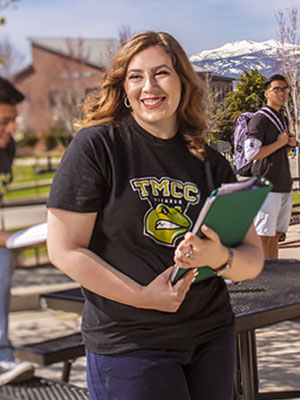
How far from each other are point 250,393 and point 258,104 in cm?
124

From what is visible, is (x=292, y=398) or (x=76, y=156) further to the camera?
(x=292, y=398)

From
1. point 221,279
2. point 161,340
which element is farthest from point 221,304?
point 161,340

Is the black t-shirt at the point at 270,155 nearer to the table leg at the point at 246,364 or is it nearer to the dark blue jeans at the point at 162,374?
the table leg at the point at 246,364

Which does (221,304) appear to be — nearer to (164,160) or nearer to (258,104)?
(164,160)

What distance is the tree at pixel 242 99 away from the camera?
270cm

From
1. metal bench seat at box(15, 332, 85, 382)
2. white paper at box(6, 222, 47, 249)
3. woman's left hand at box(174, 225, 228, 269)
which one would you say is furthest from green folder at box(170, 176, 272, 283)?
metal bench seat at box(15, 332, 85, 382)

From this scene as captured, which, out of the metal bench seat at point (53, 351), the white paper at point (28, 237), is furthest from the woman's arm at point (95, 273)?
the metal bench seat at point (53, 351)

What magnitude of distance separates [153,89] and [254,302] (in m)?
1.07

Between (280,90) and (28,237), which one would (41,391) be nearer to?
(28,237)

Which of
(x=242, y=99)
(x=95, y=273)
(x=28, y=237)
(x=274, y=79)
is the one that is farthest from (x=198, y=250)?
(x=274, y=79)

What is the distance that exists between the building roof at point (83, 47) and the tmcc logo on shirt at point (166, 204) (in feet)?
3.32

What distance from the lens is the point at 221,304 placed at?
1659 mm

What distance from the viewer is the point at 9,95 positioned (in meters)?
2.04

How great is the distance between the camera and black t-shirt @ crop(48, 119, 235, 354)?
1.52 m
